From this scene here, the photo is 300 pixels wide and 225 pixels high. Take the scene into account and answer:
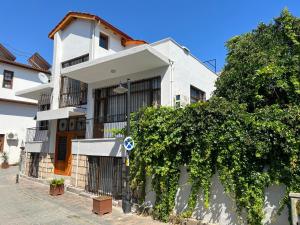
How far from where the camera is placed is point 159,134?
8.87 m

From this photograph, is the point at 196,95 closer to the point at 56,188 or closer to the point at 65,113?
the point at 65,113

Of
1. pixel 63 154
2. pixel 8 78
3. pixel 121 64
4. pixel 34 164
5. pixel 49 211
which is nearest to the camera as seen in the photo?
pixel 49 211

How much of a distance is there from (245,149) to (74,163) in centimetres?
889

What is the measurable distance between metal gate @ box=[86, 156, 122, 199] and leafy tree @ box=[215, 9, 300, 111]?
17.6 ft

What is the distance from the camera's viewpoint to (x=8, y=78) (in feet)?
78.5

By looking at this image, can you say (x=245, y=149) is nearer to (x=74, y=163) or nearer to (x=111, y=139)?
(x=111, y=139)

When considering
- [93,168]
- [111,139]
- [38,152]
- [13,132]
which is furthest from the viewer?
[13,132]

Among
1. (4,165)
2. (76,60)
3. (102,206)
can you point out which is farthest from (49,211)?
(4,165)

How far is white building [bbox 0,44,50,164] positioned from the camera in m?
23.0

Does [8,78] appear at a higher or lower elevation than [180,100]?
higher

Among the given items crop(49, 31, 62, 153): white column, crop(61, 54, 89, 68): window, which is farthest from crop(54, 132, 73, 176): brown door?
crop(61, 54, 89, 68): window

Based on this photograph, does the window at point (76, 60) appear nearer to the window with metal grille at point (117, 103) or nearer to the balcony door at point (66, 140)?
the window with metal grille at point (117, 103)

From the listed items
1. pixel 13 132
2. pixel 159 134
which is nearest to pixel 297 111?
pixel 159 134

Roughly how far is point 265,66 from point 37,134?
15.9 meters
